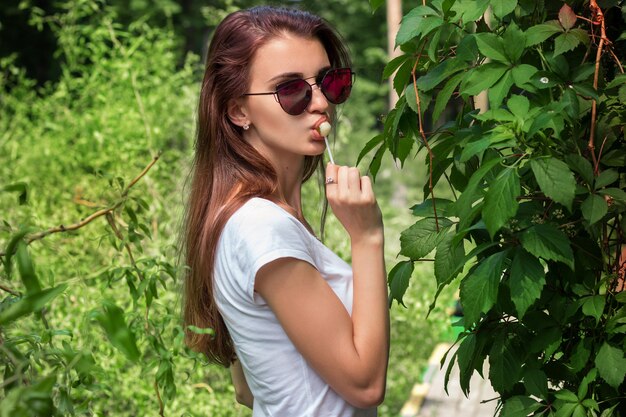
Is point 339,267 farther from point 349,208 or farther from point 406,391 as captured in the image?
point 406,391

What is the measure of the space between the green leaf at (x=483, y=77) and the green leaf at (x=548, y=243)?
28 centimetres

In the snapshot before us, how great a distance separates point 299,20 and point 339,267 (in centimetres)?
64

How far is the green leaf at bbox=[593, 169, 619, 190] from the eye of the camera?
1.75 meters

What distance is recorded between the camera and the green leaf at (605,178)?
1.75 m

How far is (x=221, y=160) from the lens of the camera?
91.0 inches

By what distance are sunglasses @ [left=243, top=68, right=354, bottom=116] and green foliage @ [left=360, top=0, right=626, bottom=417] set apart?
27 centimetres

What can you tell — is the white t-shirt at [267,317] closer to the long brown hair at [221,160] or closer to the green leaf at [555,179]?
the long brown hair at [221,160]

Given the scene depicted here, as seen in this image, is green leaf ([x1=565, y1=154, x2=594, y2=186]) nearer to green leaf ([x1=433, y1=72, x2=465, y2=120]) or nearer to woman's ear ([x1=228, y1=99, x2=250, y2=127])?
green leaf ([x1=433, y1=72, x2=465, y2=120])

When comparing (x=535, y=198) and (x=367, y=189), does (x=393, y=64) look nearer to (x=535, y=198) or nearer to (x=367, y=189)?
(x=367, y=189)

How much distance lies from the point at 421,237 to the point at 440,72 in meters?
0.34

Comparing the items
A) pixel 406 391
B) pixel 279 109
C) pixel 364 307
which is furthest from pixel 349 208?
pixel 406 391

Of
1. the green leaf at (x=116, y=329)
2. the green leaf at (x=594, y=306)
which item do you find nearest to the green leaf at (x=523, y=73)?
the green leaf at (x=594, y=306)

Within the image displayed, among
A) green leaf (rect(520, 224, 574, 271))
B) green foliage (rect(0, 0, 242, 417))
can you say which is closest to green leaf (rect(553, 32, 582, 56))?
green leaf (rect(520, 224, 574, 271))

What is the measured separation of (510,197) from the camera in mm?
1594
